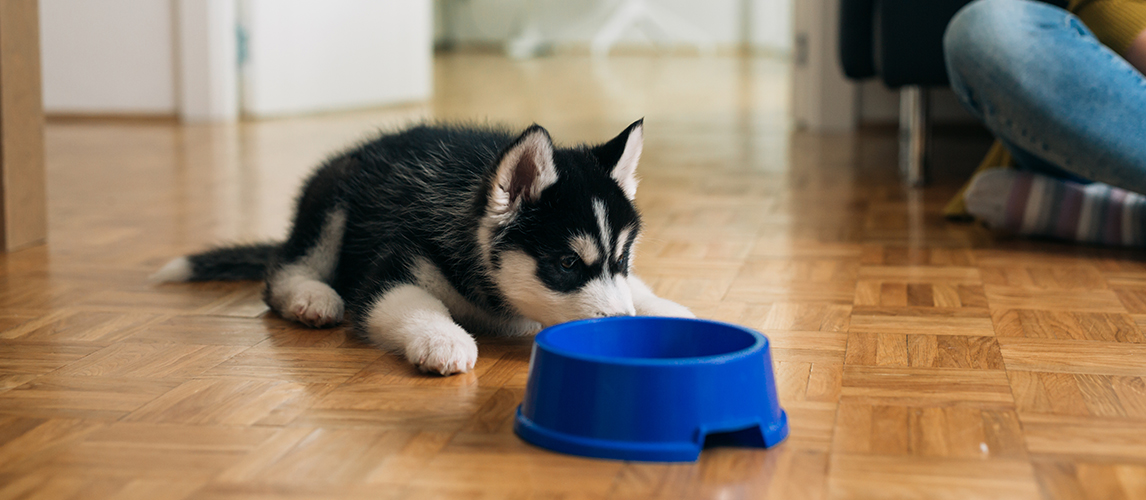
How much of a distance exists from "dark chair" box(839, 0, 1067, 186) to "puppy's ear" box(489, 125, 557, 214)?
1.84m

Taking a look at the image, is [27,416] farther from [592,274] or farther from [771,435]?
[771,435]

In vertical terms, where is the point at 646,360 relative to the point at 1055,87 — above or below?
below

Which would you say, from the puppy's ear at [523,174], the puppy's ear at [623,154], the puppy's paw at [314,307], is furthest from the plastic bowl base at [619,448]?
the puppy's paw at [314,307]

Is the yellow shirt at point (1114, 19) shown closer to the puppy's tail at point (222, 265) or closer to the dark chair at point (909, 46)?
the dark chair at point (909, 46)

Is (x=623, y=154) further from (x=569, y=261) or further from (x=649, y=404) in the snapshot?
(x=649, y=404)

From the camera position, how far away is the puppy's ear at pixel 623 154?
152 centimetres

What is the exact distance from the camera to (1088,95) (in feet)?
6.95

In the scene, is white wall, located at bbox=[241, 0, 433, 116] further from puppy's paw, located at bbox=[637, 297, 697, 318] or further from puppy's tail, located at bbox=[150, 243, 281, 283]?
puppy's paw, located at bbox=[637, 297, 697, 318]

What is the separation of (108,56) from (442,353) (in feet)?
14.9

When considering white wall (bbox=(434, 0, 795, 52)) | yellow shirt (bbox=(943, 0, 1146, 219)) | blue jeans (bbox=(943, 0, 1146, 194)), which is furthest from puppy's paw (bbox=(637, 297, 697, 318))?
white wall (bbox=(434, 0, 795, 52))

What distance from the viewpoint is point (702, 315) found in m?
1.74

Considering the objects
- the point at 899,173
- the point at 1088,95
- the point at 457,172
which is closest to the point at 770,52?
the point at 899,173

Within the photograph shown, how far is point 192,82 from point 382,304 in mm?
4136

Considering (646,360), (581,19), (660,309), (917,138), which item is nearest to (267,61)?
(917,138)
